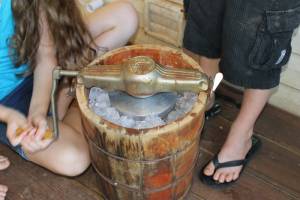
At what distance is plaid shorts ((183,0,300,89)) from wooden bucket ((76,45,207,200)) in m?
0.11

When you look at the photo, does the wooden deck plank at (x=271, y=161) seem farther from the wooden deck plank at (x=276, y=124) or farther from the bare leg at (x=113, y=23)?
the bare leg at (x=113, y=23)

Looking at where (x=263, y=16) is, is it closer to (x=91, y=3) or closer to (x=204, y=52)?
(x=204, y=52)

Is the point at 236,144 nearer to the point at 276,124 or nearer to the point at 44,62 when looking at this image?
the point at 276,124

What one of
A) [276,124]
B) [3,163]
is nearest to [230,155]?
[276,124]

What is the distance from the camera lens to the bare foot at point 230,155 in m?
1.04

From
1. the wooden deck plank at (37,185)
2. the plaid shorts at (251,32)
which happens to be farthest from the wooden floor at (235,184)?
the plaid shorts at (251,32)

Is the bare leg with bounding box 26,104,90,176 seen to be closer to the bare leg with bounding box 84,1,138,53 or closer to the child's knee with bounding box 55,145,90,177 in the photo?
the child's knee with bounding box 55,145,90,177

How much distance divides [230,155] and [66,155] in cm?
42

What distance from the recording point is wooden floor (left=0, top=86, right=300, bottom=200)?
1.03 m

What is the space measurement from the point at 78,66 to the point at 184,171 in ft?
1.31

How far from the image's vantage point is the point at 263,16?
0.80m

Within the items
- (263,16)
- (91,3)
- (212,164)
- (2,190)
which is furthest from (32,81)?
(263,16)

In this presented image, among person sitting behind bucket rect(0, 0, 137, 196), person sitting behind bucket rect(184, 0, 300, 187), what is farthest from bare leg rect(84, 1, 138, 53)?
person sitting behind bucket rect(184, 0, 300, 187)

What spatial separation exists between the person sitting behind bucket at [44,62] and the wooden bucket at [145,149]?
0.14 metres
